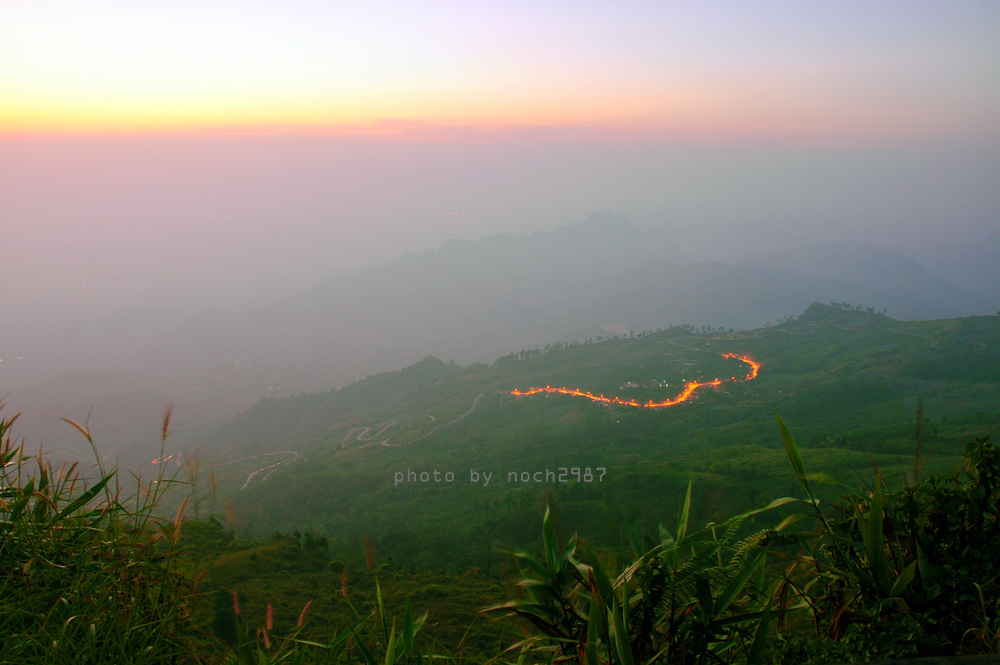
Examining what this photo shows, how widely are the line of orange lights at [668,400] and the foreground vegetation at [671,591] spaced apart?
49.6 meters

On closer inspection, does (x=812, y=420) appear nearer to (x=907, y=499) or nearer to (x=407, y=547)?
(x=407, y=547)

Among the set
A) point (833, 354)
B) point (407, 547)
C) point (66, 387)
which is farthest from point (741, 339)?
Answer: point (66, 387)

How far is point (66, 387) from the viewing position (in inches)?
3223

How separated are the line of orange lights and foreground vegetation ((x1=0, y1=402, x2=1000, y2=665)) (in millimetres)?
49640

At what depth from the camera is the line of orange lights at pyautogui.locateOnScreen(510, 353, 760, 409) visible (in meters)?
51.4

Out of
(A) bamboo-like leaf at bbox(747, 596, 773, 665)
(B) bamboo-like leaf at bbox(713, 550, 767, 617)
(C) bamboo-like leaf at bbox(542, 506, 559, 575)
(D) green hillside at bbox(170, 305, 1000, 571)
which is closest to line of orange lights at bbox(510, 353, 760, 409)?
(D) green hillside at bbox(170, 305, 1000, 571)

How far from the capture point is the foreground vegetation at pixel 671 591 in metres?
1.80

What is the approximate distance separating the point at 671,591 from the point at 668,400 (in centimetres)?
5226

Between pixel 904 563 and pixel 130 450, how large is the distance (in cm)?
7077

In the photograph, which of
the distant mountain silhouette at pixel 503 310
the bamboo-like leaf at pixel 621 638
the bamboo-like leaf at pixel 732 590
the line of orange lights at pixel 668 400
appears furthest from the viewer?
the distant mountain silhouette at pixel 503 310

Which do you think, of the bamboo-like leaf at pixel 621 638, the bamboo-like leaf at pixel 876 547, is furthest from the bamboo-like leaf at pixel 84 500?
the bamboo-like leaf at pixel 876 547

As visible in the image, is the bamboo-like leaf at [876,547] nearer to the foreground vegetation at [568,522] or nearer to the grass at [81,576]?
the foreground vegetation at [568,522]

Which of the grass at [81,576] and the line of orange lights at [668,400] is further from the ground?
the grass at [81,576]

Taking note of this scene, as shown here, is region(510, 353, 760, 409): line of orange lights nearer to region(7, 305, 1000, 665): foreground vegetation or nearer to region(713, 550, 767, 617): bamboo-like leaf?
region(7, 305, 1000, 665): foreground vegetation
